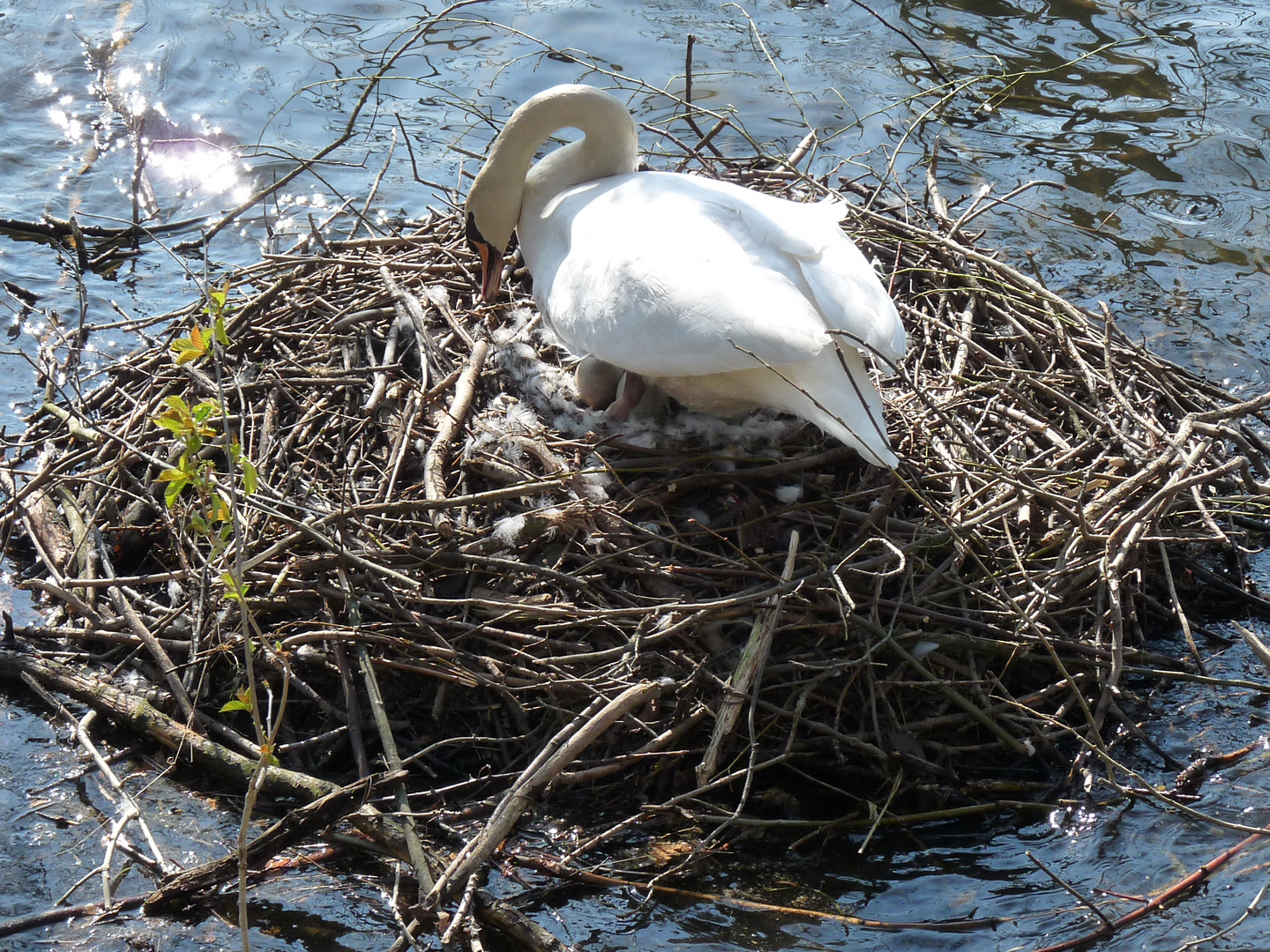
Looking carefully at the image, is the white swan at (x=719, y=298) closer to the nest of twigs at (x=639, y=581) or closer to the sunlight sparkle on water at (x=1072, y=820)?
the nest of twigs at (x=639, y=581)

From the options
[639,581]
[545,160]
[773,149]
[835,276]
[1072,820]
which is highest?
[545,160]

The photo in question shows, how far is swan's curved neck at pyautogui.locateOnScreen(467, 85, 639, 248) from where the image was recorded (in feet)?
17.6

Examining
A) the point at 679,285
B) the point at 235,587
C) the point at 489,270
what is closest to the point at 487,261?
the point at 489,270

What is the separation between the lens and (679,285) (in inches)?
165

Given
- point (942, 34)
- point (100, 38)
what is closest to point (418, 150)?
point (100, 38)

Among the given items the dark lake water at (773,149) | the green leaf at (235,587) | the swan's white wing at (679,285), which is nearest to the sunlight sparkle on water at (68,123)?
the dark lake water at (773,149)

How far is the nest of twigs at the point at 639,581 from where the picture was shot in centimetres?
408

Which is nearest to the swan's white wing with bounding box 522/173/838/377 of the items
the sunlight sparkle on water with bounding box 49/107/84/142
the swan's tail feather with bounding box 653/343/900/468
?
the swan's tail feather with bounding box 653/343/900/468

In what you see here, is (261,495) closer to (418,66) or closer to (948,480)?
(948,480)

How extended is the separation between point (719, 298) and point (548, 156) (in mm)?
1680

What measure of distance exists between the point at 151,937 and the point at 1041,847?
2.72 meters

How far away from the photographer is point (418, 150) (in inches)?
347

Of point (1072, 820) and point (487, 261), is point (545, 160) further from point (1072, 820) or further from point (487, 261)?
point (1072, 820)

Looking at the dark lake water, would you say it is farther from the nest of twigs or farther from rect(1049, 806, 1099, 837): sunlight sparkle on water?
the nest of twigs
